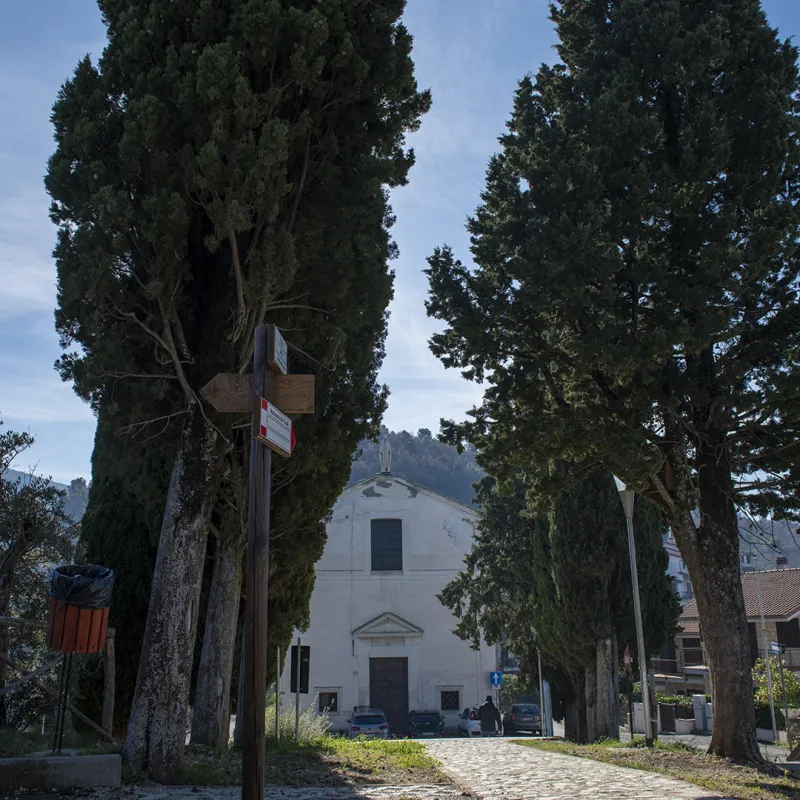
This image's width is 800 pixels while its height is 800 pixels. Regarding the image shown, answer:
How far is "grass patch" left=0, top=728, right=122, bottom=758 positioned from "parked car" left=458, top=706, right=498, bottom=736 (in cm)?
2464

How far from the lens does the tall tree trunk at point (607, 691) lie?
63.4 feet

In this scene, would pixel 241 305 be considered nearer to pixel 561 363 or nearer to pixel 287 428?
pixel 287 428

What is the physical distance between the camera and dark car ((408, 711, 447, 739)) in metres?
30.3

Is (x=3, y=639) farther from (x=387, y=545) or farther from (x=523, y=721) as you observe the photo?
(x=387, y=545)

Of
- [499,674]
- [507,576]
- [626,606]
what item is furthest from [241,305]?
[499,674]

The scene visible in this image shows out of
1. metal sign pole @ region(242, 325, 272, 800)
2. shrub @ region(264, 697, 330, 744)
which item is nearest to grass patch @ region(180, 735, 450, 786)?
shrub @ region(264, 697, 330, 744)

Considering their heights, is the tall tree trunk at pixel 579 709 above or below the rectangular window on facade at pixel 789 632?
below

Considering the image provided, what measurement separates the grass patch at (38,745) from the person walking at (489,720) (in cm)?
2451

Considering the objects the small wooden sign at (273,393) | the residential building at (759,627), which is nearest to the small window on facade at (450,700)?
the residential building at (759,627)

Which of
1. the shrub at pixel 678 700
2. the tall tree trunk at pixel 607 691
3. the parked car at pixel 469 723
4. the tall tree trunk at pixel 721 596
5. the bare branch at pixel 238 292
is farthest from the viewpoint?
the shrub at pixel 678 700

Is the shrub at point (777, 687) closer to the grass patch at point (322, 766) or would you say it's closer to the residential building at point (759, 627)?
the residential building at point (759, 627)

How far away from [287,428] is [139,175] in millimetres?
5007

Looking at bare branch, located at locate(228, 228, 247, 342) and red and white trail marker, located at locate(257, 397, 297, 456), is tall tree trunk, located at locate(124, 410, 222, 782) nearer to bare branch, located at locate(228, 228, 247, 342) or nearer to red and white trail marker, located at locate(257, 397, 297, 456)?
bare branch, located at locate(228, 228, 247, 342)

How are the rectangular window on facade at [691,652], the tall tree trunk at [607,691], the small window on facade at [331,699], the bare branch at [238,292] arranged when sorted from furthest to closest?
1. the rectangular window on facade at [691,652]
2. the small window on facade at [331,699]
3. the tall tree trunk at [607,691]
4. the bare branch at [238,292]
